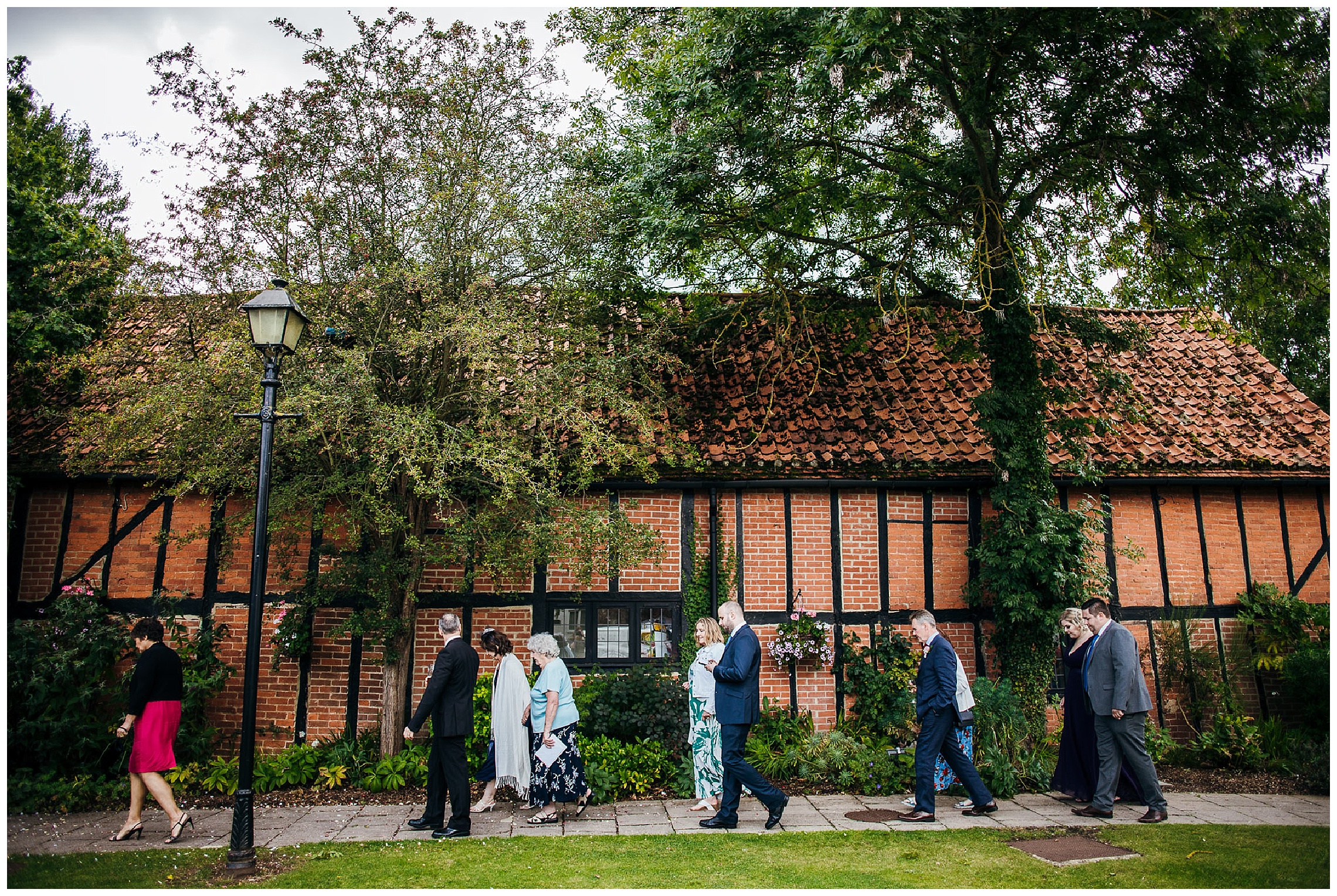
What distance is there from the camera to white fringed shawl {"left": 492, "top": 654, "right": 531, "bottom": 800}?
23.4ft

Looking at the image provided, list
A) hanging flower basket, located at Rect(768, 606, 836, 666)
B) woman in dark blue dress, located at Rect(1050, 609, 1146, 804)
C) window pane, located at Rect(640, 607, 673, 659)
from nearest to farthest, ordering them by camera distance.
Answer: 1. woman in dark blue dress, located at Rect(1050, 609, 1146, 804)
2. hanging flower basket, located at Rect(768, 606, 836, 666)
3. window pane, located at Rect(640, 607, 673, 659)

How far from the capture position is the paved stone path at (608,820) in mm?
6520

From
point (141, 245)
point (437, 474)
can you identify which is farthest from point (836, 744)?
point (141, 245)

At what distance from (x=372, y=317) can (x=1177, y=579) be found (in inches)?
393

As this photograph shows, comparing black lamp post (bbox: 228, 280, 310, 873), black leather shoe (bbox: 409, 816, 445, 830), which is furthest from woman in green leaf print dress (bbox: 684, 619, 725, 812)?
black lamp post (bbox: 228, 280, 310, 873)

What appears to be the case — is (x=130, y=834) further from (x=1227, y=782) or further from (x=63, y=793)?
(x=1227, y=782)

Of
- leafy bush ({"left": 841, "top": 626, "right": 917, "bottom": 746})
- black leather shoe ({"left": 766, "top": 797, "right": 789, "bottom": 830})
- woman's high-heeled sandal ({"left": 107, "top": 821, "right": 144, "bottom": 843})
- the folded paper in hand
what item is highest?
leafy bush ({"left": 841, "top": 626, "right": 917, "bottom": 746})

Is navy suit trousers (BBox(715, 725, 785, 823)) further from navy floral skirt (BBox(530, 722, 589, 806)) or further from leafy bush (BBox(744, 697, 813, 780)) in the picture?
leafy bush (BBox(744, 697, 813, 780))

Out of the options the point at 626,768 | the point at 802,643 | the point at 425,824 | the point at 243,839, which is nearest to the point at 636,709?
the point at 626,768

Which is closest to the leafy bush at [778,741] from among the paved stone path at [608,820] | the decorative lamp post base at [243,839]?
the paved stone path at [608,820]

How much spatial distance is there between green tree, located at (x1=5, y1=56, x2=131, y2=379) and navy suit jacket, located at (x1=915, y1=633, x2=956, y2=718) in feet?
27.4

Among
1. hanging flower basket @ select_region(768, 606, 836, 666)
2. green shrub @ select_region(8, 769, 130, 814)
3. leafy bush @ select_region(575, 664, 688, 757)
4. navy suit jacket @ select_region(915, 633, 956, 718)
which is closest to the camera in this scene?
navy suit jacket @ select_region(915, 633, 956, 718)

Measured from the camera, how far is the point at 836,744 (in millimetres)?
8375

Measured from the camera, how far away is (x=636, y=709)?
8.38 m
